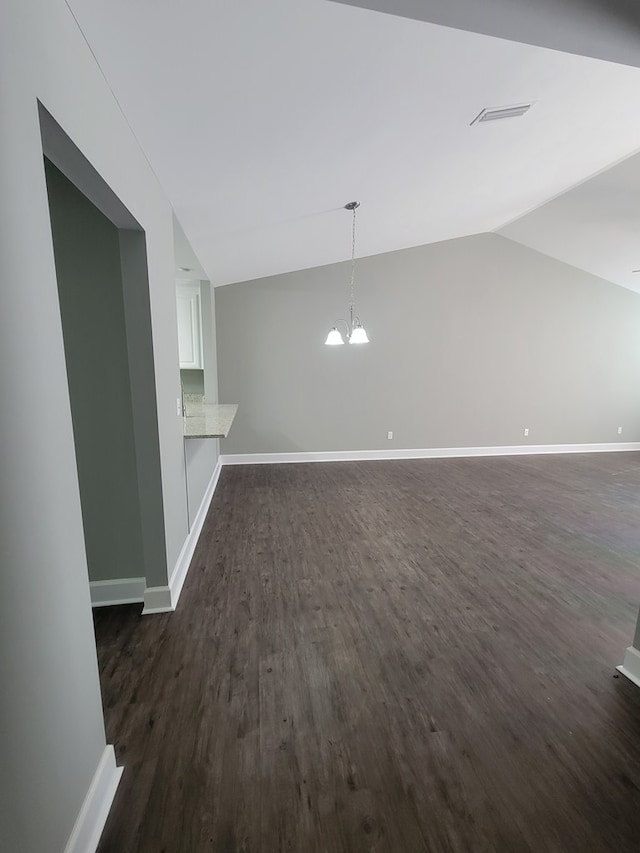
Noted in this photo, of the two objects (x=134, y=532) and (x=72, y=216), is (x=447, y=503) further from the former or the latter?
(x=72, y=216)

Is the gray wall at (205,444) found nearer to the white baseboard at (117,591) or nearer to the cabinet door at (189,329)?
the cabinet door at (189,329)

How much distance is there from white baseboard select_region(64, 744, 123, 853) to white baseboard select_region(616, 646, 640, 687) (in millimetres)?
2325

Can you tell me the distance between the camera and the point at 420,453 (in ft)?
20.6

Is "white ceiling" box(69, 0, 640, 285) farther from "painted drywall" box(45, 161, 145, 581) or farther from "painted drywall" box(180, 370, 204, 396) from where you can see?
"painted drywall" box(180, 370, 204, 396)

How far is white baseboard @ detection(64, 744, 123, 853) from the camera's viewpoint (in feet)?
4.00

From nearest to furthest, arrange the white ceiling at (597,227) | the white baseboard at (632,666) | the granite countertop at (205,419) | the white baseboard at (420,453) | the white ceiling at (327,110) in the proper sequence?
the white ceiling at (327,110) < the white baseboard at (632,666) < the granite countertop at (205,419) < the white ceiling at (597,227) < the white baseboard at (420,453)

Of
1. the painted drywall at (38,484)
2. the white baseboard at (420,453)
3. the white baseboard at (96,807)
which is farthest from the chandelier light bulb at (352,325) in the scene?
the white baseboard at (96,807)

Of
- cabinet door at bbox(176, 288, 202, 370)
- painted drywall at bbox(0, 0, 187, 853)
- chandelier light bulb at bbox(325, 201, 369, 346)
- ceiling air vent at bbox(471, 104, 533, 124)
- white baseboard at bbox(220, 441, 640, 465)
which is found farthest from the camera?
white baseboard at bbox(220, 441, 640, 465)

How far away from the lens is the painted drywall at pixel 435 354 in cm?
567

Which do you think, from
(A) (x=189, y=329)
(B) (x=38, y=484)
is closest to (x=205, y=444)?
(A) (x=189, y=329)

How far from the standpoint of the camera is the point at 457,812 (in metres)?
1.42

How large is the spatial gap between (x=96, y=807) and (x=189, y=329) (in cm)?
399

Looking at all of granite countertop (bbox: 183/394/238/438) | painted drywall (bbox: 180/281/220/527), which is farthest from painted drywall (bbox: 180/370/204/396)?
granite countertop (bbox: 183/394/238/438)

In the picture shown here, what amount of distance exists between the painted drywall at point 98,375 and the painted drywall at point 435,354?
3231 millimetres
